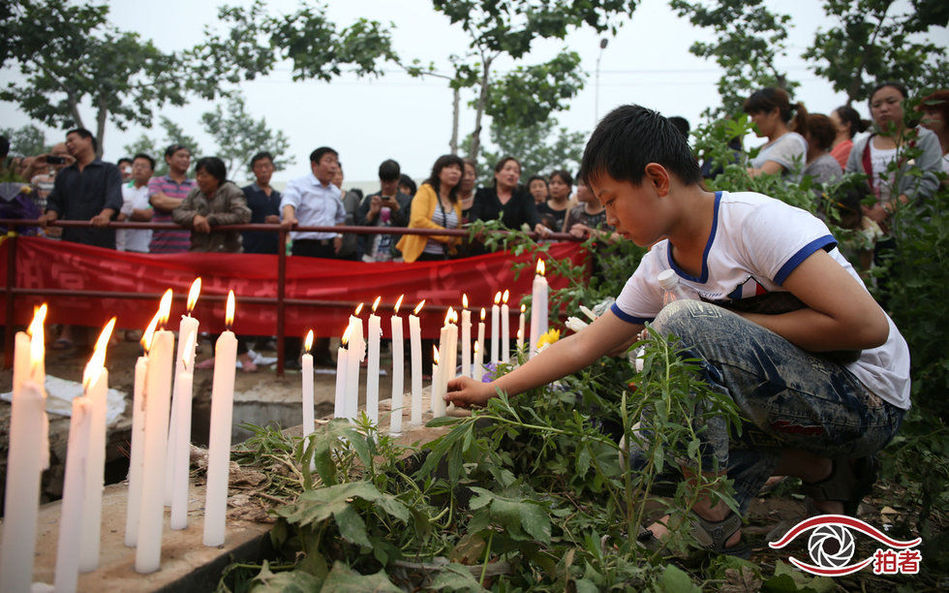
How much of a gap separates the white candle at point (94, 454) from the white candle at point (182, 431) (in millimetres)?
180

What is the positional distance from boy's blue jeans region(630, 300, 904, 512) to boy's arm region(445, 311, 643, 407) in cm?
30

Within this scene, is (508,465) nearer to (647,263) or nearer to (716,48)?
(647,263)

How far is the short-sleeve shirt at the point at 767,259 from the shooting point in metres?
1.85

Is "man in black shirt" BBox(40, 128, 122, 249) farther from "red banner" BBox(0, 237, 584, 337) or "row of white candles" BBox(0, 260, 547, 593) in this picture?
"row of white candles" BBox(0, 260, 547, 593)

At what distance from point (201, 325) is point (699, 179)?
4.43 meters

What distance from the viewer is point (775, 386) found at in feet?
6.15

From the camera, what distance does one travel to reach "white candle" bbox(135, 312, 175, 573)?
1216mm

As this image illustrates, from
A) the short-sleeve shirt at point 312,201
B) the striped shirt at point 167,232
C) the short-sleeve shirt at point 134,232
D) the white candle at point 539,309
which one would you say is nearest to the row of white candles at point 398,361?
the white candle at point 539,309

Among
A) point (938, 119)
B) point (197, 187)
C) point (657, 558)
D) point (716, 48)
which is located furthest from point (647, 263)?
point (716, 48)

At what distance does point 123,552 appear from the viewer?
1.31 meters

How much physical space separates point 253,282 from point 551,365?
3794 millimetres

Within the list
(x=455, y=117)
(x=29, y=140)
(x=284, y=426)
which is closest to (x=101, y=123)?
(x=455, y=117)

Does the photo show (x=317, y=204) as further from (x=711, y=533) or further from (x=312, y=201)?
(x=711, y=533)

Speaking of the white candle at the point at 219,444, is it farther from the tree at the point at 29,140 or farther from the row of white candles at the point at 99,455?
the tree at the point at 29,140
